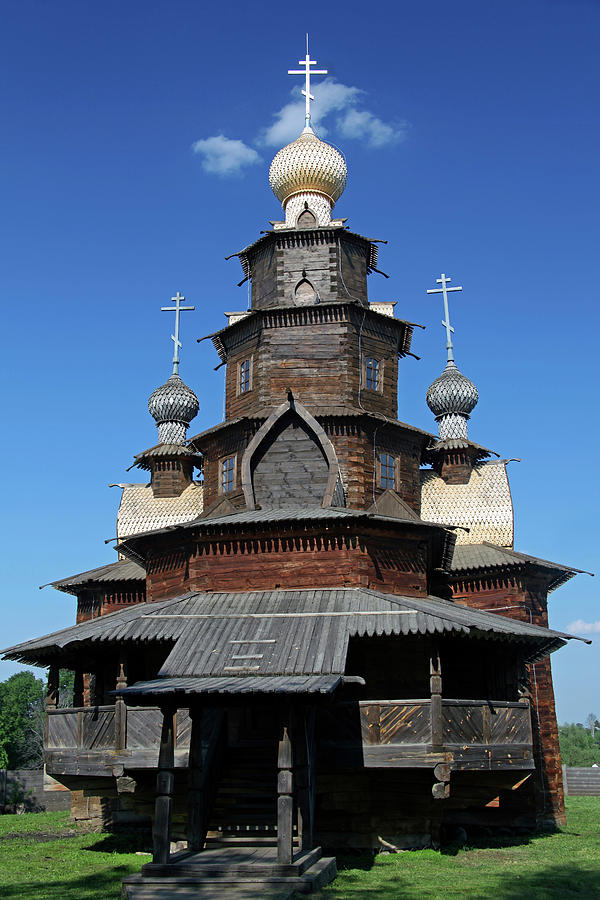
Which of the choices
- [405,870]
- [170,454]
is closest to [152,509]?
[170,454]

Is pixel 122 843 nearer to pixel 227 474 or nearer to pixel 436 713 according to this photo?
pixel 436 713

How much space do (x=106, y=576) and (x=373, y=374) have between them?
8299 millimetres

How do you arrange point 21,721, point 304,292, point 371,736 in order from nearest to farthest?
point 371,736 < point 304,292 < point 21,721

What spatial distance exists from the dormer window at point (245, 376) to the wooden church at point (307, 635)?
0.22 feet

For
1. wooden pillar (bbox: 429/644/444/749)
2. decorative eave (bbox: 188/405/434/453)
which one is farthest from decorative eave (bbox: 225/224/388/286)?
wooden pillar (bbox: 429/644/444/749)

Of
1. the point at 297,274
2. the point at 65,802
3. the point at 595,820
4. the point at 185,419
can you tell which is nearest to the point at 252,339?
the point at 297,274

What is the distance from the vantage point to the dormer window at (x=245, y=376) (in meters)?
19.3

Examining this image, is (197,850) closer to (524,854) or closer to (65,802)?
(524,854)

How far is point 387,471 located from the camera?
18.5 m

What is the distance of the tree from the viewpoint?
47.2m

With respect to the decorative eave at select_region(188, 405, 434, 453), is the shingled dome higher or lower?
higher

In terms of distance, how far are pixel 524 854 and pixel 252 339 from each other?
454 inches

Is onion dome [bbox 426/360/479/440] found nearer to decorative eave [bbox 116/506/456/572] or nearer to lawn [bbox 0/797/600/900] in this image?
decorative eave [bbox 116/506/456/572]

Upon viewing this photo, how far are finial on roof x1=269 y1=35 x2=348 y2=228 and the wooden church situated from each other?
6cm
